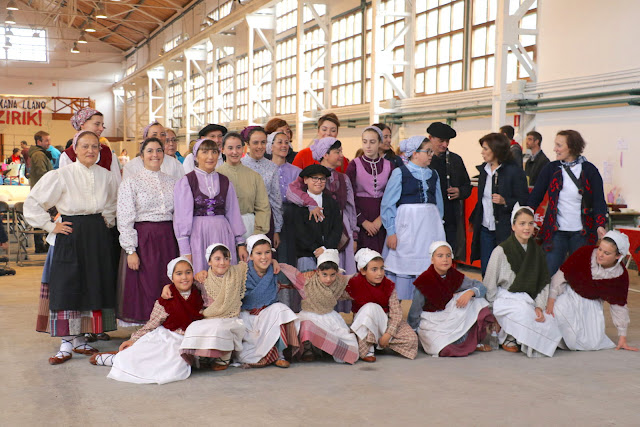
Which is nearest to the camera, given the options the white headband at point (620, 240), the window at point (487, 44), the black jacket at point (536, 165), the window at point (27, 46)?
the white headband at point (620, 240)

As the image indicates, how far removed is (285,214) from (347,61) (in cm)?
978

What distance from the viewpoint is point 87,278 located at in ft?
14.1

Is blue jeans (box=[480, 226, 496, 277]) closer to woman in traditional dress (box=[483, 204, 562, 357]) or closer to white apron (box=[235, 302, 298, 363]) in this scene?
woman in traditional dress (box=[483, 204, 562, 357])

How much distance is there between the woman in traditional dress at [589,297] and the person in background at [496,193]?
0.60 metres

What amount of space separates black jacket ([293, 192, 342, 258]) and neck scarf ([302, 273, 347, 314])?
0.35 metres

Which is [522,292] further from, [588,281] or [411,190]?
[411,190]

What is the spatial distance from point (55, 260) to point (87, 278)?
221 millimetres

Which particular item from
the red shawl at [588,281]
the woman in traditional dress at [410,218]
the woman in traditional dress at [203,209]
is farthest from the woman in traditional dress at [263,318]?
the red shawl at [588,281]

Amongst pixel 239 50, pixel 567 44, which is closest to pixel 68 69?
pixel 239 50

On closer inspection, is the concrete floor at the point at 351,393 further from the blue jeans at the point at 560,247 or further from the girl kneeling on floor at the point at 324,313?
the blue jeans at the point at 560,247

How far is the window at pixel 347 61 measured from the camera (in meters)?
13.7

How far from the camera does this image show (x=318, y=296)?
169 inches

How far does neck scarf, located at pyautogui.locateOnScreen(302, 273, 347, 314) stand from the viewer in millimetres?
4305

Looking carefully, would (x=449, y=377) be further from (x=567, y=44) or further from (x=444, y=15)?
(x=444, y=15)
